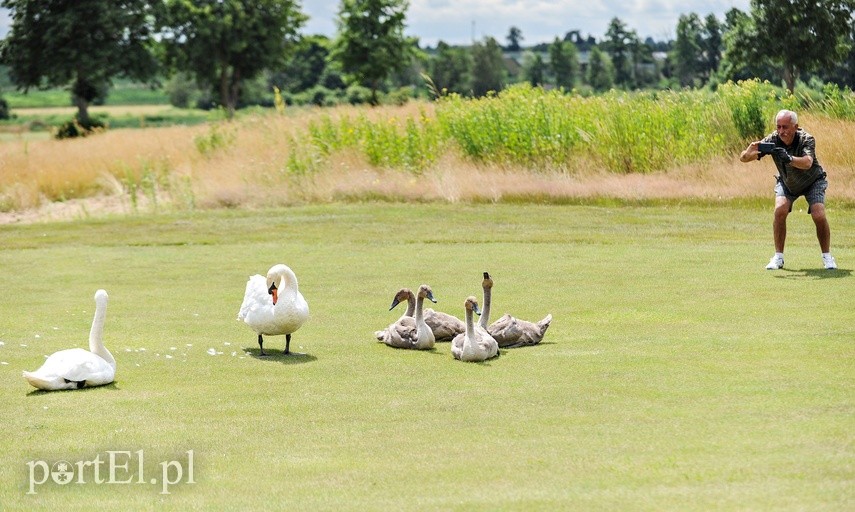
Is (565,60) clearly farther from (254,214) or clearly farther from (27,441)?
(27,441)

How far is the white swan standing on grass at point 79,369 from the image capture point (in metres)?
9.69

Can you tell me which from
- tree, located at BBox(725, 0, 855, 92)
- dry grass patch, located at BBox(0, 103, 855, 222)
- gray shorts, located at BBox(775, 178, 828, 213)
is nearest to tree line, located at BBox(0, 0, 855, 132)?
tree, located at BBox(725, 0, 855, 92)

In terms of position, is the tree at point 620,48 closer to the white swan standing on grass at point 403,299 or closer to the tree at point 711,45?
the tree at point 711,45

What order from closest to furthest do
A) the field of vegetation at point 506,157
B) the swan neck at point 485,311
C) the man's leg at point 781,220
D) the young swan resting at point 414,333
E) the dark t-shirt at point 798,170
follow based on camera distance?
the young swan resting at point 414,333
the swan neck at point 485,311
the dark t-shirt at point 798,170
the man's leg at point 781,220
the field of vegetation at point 506,157

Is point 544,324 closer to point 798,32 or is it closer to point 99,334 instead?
point 99,334

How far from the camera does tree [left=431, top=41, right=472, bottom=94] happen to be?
12569 centimetres

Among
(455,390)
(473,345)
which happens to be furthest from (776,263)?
(455,390)

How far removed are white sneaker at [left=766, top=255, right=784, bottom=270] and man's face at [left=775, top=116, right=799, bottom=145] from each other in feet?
5.14

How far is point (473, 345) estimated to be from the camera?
10.6 metres

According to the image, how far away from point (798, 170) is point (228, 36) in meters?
66.7

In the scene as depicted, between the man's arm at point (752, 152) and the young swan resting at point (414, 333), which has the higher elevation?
the man's arm at point (752, 152)

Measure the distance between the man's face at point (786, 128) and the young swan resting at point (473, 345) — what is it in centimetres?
643

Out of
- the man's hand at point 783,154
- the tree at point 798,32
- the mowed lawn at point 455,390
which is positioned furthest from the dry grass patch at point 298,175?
the tree at point 798,32

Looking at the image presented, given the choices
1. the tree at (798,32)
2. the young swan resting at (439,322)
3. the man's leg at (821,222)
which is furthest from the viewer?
the tree at (798,32)
